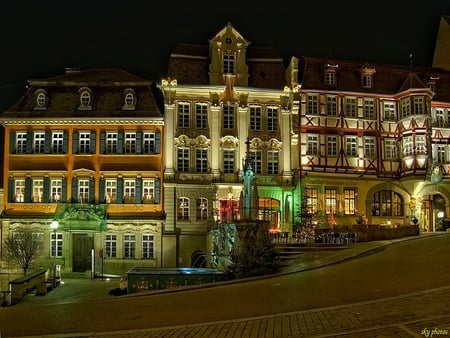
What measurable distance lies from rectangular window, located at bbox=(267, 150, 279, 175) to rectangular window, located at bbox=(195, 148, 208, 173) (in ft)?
14.0

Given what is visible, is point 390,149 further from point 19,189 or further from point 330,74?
point 19,189

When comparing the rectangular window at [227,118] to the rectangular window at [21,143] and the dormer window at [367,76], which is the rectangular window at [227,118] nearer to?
the dormer window at [367,76]

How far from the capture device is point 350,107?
142 ft

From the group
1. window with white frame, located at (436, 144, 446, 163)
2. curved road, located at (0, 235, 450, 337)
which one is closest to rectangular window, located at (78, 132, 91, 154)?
curved road, located at (0, 235, 450, 337)

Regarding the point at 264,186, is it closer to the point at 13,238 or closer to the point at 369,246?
the point at 369,246

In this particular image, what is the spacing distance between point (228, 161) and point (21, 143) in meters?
13.7

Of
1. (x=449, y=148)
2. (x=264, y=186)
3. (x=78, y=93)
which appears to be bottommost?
(x=264, y=186)

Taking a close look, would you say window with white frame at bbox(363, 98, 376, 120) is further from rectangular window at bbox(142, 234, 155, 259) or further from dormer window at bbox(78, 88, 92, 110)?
dormer window at bbox(78, 88, 92, 110)

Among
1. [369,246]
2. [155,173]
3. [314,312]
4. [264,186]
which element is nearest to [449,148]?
[264,186]

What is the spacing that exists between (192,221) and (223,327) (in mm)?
27486

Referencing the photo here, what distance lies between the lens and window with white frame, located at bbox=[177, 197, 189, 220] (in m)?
39.7

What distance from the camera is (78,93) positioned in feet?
135

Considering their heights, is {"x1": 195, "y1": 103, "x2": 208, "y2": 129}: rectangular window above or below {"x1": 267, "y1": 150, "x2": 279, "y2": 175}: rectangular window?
above

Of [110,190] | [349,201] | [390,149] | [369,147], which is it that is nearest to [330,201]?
[349,201]
